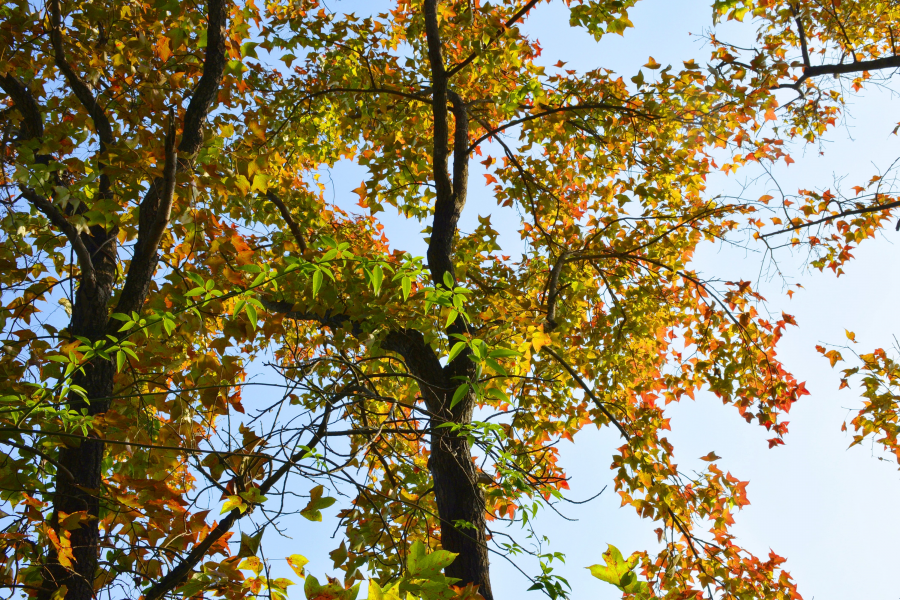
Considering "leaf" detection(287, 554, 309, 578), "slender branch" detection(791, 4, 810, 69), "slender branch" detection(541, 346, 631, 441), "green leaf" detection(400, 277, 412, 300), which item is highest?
"slender branch" detection(791, 4, 810, 69)

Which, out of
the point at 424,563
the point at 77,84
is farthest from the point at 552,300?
the point at 77,84

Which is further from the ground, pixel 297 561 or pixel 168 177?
pixel 168 177

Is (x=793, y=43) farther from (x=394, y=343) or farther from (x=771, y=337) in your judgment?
(x=394, y=343)

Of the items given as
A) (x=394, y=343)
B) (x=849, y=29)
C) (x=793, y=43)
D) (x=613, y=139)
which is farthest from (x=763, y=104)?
(x=394, y=343)

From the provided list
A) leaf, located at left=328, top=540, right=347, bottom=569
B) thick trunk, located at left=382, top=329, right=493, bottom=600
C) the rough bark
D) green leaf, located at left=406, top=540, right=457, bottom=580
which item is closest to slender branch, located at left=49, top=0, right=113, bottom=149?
the rough bark

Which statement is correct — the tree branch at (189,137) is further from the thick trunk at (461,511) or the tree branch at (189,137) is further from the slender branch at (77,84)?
the thick trunk at (461,511)

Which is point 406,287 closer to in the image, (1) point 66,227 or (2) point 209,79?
(2) point 209,79

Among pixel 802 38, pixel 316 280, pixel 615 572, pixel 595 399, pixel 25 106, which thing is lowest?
pixel 615 572

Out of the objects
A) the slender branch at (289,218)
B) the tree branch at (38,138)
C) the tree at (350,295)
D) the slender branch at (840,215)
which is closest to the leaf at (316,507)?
the tree at (350,295)

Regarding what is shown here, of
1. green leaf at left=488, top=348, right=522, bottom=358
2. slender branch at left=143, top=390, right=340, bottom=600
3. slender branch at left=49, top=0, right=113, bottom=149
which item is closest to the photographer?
green leaf at left=488, top=348, right=522, bottom=358

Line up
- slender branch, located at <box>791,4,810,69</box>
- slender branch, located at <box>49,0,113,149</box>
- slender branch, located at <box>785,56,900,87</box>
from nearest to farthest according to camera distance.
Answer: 1. slender branch, located at <box>49,0,113,149</box>
2. slender branch, located at <box>785,56,900,87</box>
3. slender branch, located at <box>791,4,810,69</box>

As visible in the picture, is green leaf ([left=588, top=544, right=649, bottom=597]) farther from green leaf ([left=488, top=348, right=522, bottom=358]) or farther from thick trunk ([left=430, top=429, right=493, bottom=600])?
thick trunk ([left=430, top=429, right=493, bottom=600])

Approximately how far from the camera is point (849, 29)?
536 cm

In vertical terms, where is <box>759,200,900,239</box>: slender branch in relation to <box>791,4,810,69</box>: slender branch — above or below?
below
